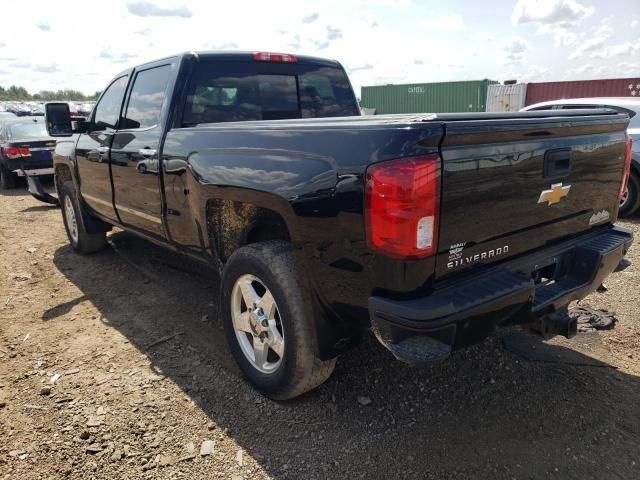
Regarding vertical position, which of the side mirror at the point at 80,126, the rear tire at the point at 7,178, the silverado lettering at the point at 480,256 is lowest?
the rear tire at the point at 7,178

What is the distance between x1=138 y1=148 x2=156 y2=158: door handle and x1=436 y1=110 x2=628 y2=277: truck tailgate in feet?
7.82

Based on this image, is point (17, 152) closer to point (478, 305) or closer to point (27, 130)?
point (27, 130)

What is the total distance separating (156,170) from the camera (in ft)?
11.9

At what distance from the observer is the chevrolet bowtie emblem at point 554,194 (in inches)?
97.5

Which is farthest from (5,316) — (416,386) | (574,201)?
(574,201)

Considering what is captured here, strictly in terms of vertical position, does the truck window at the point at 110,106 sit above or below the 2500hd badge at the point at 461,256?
above

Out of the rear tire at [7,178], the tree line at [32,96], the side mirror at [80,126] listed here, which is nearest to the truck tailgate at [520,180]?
the side mirror at [80,126]

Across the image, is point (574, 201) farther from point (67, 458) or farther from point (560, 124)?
point (67, 458)

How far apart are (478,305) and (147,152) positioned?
2.70 metres

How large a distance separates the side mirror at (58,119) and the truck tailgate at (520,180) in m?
4.51

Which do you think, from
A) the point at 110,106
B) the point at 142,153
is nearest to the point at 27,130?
the point at 110,106

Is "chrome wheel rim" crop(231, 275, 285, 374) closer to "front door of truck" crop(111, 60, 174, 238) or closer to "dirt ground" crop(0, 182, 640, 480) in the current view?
"dirt ground" crop(0, 182, 640, 480)

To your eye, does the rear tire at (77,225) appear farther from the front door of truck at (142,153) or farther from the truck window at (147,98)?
the truck window at (147,98)

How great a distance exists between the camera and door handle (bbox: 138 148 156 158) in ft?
11.9
